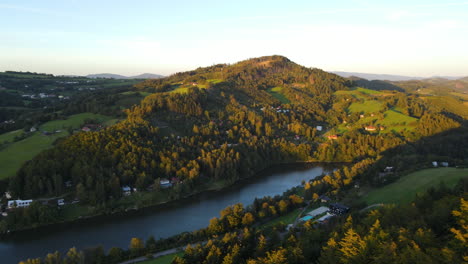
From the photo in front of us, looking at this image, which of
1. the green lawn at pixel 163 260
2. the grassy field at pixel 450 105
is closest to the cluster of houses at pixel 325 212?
the green lawn at pixel 163 260

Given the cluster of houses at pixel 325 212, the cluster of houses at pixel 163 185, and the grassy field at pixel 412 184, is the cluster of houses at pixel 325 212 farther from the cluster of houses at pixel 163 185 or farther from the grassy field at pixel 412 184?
the cluster of houses at pixel 163 185

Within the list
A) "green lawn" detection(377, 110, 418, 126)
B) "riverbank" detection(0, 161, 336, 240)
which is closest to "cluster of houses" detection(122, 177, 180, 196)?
"riverbank" detection(0, 161, 336, 240)

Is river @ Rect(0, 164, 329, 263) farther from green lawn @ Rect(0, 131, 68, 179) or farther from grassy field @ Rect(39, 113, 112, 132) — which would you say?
grassy field @ Rect(39, 113, 112, 132)

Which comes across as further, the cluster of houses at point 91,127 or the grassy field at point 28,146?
the cluster of houses at point 91,127

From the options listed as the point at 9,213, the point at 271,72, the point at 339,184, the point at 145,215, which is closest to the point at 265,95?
the point at 271,72

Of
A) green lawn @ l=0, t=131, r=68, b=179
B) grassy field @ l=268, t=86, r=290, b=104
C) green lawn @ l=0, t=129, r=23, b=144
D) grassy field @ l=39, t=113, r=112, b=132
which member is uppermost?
grassy field @ l=268, t=86, r=290, b=104

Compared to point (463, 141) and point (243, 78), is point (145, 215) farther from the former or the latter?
point (243, 78)
